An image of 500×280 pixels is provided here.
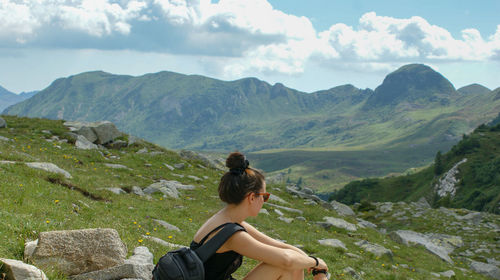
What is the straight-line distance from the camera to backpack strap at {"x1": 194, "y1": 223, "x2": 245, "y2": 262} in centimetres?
612

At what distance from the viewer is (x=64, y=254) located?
764 cm

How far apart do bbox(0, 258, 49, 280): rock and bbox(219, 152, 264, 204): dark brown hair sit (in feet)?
11.5

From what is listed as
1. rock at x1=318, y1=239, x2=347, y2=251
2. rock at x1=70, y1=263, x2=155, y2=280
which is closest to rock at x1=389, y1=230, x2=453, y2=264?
rock at x1=318, y1=239, x2=347, y2=251

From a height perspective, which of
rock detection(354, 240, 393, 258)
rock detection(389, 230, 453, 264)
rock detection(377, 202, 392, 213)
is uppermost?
rock detection(354, 240, 393, 258)

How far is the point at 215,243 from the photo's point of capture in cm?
614

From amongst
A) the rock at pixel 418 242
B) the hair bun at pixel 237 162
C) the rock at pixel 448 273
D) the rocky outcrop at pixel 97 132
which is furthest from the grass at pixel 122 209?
the hair bun at pixel 237 162

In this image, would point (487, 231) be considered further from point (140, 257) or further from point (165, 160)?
point (140, 257)

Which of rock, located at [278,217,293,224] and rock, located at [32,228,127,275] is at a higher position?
rock, located at [32,228,127,275]

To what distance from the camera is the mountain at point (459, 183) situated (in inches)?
3610

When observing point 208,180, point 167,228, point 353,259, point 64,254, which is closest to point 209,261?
point 64,254

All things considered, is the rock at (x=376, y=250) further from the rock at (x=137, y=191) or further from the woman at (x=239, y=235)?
the woman at (x=239, y=235)

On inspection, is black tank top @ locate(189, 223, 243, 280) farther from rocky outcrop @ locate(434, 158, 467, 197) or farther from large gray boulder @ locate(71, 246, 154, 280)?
rocky outcrop @ locate(434, 158, 467, 197)

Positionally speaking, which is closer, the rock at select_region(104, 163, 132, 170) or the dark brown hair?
the dark brown hair

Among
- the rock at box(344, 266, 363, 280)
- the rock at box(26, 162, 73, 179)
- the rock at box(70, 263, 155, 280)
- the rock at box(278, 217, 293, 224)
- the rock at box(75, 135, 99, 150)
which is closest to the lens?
the rock at box(70, 263, 155, 280)
